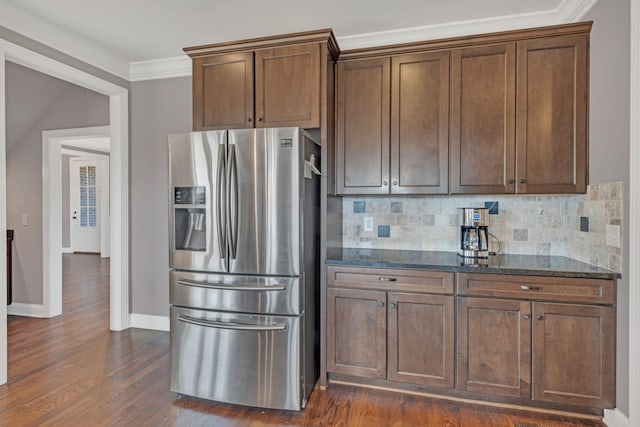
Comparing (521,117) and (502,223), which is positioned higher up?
(521,117)

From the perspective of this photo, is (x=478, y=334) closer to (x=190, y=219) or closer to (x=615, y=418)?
(x=615, y=418)

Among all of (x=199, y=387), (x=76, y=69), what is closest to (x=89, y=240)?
(x=76, y=69)

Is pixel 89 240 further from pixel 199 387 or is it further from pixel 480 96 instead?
pixel 480 96

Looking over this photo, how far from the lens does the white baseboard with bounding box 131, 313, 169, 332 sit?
3.52m

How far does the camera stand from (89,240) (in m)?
8.73

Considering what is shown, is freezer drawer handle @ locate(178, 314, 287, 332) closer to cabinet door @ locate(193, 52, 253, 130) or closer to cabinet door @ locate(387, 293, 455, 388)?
cabinet door @ locate(387, 293, 455, 388)

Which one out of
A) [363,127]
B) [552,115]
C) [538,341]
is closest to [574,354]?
[538,341]

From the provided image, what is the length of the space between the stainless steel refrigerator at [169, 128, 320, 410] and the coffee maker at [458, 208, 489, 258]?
1.18 m

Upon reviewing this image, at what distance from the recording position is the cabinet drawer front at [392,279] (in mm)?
2254

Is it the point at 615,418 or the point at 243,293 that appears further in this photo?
the point at 243,293

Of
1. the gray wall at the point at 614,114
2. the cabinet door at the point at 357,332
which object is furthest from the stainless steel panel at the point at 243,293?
the gray wall at the point at 614,114

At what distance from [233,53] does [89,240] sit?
8.15 m

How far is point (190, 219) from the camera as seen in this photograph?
7.65 ft

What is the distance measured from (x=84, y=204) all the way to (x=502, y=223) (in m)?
9.47
